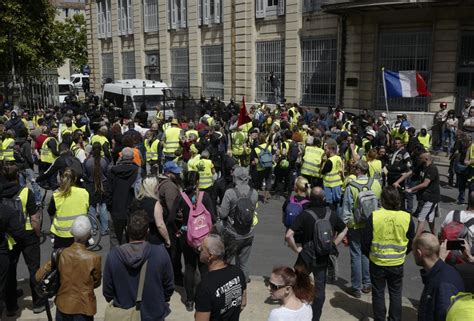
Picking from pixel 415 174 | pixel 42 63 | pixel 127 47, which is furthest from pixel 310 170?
pixel 127 47

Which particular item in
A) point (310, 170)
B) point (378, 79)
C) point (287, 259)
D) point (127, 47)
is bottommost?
point (287, 259)

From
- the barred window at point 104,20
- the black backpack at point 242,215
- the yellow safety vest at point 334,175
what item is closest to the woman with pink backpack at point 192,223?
the black backpack at point 242,215

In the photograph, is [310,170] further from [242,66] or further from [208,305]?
[242,66]

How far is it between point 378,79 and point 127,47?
22.3 m

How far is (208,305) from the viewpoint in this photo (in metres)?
3.87

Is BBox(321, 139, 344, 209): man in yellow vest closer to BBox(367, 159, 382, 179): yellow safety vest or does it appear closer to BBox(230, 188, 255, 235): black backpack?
BBox(367, 159, 382, 179): yellow safety vest

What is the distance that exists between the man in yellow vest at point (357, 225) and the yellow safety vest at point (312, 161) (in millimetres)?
3021

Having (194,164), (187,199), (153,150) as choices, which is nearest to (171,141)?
(153,150)

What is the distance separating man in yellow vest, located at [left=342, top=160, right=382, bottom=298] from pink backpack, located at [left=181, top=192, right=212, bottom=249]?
1943 mm

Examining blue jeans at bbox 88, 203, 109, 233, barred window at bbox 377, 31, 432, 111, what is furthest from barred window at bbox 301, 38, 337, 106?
blue jeans at bbox 88, 203, 109, 233

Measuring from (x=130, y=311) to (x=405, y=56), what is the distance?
17710mm

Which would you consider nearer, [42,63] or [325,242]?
[325,242]

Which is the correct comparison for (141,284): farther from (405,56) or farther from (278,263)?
(405,56)

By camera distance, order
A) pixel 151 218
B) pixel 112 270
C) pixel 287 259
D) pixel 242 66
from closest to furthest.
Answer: pixel 112 270 < pixel 151 218 < pixel 287 259 < pixel 242 66
